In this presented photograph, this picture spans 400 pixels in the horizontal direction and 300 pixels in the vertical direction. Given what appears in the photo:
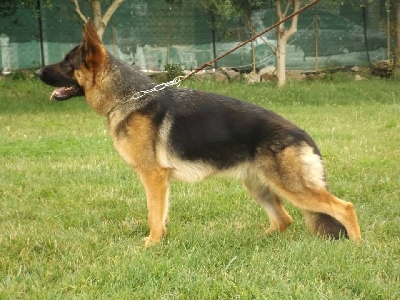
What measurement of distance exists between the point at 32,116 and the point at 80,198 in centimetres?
759

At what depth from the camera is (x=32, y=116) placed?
505 inches

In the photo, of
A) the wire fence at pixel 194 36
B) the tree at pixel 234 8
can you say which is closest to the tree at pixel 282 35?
the wire fence at pixel 194 36

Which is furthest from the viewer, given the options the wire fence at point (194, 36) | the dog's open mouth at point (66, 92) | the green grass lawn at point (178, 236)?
the wire fence at point (194, 36)

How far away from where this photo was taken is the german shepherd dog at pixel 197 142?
4.43 metres

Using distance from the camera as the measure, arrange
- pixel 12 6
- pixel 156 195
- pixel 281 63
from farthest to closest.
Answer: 1. pixel 281 63
2. pixel 12 6
3. pixel 156 195

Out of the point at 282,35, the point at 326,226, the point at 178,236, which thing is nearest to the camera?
the point at 326,226

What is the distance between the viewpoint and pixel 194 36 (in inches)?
747

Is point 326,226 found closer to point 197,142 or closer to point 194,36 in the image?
point 197,142

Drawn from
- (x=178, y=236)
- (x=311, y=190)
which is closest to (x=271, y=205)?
(x=311, y=190)

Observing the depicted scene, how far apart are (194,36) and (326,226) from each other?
15308 mm

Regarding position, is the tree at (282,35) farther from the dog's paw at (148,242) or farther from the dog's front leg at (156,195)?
the dog's paw at (148,242)

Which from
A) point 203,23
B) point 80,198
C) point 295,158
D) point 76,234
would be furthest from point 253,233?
point 203,23

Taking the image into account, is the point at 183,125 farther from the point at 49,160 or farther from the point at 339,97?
the point at 339,97

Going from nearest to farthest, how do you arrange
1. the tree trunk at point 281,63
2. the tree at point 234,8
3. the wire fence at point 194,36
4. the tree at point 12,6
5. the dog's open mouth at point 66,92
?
the dog's open mouth at point 66,92, the tree at point 12,6, the tree at point 234,8, the wire fence at point 194,36, the tree trunk at point 281,63
